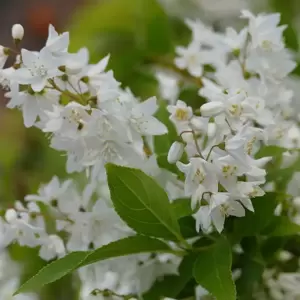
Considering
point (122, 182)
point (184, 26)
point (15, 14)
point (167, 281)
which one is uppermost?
point (15, 14)

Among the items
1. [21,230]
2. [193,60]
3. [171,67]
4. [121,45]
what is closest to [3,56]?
[21,230]

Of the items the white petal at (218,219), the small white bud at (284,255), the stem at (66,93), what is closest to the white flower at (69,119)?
the stem at (66,93)

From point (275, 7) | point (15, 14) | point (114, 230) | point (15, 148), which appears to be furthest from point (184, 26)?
point (15, 14)

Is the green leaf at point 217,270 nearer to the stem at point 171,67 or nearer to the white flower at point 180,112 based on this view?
the white flower at point 180,112

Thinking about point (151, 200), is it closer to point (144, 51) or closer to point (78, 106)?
point (78, 106)

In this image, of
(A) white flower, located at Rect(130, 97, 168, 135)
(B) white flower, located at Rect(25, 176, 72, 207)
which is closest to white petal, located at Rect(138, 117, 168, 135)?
(A) white flower, located at Rect(130, 97, 168, 135)

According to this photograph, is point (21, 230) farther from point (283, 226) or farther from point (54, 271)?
point (283, 226)
